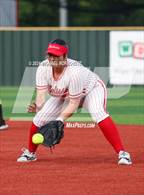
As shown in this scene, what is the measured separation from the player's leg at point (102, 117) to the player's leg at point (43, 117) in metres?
0.37

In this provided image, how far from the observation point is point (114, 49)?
23750 mm

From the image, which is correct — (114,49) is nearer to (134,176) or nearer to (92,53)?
(92,53)

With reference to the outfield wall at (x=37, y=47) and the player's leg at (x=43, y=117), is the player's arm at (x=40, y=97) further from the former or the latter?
the outfield wall at (x=37, y=47)

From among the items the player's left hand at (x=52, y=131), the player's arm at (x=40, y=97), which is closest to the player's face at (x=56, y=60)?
the player's arm at (x=40, y=97)

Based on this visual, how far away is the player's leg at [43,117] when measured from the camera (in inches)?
376

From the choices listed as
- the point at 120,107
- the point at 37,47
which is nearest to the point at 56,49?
the point at 120,107

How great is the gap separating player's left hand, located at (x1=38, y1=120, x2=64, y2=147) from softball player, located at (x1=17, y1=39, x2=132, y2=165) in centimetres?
9

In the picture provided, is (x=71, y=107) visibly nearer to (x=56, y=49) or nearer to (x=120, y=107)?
(x=56, y=49)

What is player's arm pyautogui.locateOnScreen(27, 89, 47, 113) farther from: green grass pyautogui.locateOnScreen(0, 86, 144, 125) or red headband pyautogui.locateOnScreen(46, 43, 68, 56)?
green grass pyautogui.locateOnScreen(0, 86, 144, 125)

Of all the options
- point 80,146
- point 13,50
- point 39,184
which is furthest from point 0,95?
point 39,184

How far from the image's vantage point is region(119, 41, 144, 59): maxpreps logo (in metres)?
23.2

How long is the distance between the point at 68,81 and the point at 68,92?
168mm

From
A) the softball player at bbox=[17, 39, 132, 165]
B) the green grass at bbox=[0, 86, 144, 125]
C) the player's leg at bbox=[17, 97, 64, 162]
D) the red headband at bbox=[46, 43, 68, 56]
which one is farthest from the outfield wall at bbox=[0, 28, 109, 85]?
the red headband at bbox=[46, 43, 68, 56]

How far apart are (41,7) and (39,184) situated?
34.0m
